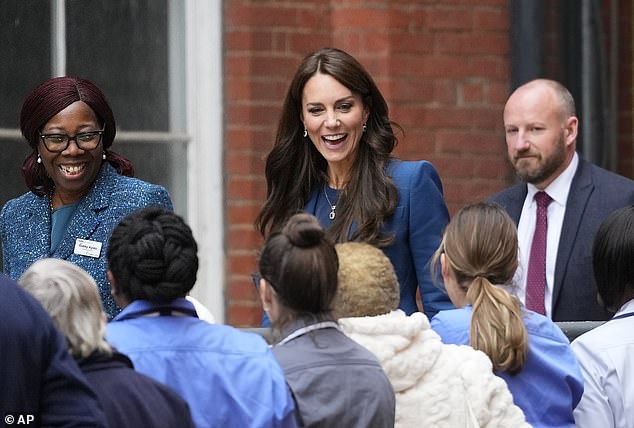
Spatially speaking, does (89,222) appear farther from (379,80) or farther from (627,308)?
(379,80)

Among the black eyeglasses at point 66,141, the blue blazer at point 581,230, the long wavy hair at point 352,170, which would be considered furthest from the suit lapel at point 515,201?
the black eyeglasses at point 66,141

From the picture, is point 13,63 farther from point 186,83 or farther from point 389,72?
point 389,72

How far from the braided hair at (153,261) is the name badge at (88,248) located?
983 millimetres

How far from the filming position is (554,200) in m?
5.99

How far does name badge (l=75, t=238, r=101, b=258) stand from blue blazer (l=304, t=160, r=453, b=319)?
0.90 m

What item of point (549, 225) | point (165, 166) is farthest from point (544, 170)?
point (165, 166)

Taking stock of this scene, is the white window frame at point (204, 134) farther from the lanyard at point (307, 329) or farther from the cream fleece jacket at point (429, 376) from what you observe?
the lanyard at point (307, 329)

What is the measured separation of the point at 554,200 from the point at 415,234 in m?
1.40

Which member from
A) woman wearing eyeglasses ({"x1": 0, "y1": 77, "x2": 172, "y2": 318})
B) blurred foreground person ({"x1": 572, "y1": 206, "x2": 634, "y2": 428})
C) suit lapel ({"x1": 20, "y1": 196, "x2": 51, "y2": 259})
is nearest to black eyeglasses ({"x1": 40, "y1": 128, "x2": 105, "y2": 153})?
woman wearing eyeglasses ({"x1": 0, "y1": 77, "x2": 172, "y2": 318})

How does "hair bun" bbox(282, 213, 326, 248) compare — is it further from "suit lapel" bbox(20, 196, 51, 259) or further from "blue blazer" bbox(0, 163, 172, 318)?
"suit lapel" bbox(20, 196, 51, 259)

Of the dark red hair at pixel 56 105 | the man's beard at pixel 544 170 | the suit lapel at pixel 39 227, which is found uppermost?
the dark red hair at pixel 56 105

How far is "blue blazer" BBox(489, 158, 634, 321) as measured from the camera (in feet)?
18.6

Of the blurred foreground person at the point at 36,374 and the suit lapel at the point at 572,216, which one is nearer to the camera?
the blurred foreground person at the point at 36,374

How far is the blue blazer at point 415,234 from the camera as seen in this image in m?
4.72
